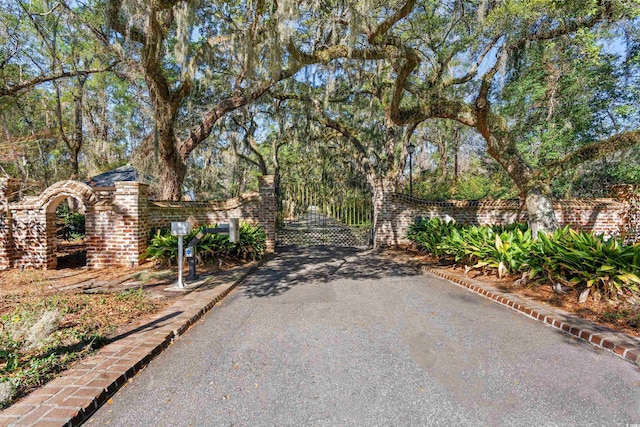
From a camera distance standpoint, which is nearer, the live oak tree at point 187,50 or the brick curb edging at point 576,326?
the brick curb edging at point 576,326

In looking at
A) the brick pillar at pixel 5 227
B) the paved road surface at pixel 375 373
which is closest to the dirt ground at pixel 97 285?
the brick pillar at pixel 5 227

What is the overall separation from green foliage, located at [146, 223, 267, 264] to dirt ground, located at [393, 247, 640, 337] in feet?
16.4

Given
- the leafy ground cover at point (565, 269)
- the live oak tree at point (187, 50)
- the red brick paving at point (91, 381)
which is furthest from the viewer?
the live oak tree at point (187, 50)

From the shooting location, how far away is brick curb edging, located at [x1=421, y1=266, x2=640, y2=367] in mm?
3143

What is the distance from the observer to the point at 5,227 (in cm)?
699

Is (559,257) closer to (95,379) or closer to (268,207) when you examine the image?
(95,379)

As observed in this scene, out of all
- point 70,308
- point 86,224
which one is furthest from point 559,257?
point 86,224

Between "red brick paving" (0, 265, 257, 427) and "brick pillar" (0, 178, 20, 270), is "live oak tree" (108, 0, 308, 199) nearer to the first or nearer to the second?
"brick pillar" (0, 178, 20, 270)

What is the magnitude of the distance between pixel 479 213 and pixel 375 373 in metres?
8.78

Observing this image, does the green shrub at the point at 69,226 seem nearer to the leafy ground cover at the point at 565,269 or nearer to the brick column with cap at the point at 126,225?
the brick column with cap at the point at 126,225

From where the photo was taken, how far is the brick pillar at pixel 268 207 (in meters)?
9.61

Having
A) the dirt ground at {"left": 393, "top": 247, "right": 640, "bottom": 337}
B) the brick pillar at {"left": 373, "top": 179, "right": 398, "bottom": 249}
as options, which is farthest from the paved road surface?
the brick pillar at {"left": 373, "top": 179, "right": 398, "bottom": 249}

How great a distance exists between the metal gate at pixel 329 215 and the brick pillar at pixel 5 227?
6.80m

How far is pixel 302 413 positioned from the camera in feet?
7.44
